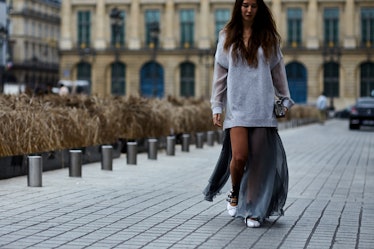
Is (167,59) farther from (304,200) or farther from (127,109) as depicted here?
(304,200)

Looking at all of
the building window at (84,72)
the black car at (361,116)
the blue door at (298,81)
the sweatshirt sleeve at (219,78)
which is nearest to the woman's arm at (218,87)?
the sweatshirt sleeve at (219,78)

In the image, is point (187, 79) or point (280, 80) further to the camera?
point (187, 79)

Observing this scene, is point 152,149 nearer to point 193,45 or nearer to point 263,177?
point 263,177

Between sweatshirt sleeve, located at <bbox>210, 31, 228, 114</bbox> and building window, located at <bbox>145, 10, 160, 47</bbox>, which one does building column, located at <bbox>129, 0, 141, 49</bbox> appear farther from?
sweatshirt sleeve, located at <bbox>210, 31, 228, 114</bbox>

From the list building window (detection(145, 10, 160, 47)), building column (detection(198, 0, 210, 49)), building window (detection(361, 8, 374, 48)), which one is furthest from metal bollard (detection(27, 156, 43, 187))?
building window (detection(145, 10, 160, 47))

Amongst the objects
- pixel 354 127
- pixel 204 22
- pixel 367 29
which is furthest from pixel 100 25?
pixel 354 127

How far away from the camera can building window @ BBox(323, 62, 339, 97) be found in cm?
8694

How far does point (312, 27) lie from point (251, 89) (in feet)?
257

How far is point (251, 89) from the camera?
991 cm

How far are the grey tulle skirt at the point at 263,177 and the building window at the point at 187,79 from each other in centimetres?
7941

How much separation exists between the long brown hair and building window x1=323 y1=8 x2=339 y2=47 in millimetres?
78346

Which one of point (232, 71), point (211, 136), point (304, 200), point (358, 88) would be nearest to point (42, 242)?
point (232, 71)

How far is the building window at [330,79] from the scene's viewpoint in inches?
3423

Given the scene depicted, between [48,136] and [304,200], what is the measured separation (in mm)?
6535
